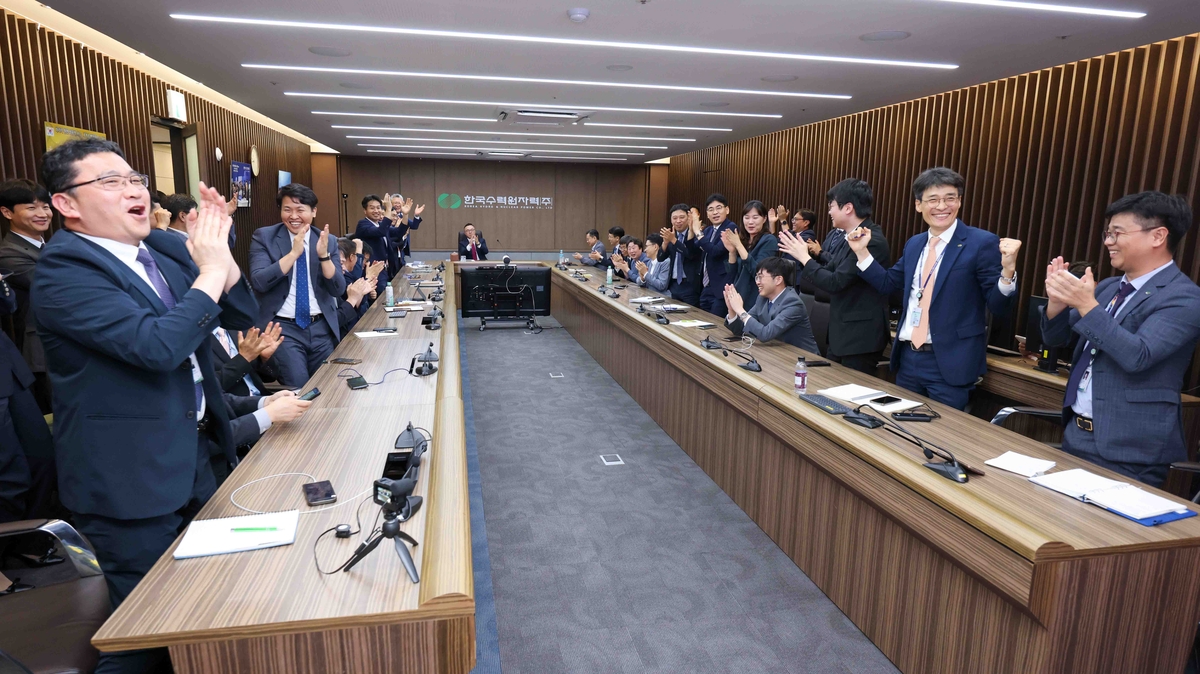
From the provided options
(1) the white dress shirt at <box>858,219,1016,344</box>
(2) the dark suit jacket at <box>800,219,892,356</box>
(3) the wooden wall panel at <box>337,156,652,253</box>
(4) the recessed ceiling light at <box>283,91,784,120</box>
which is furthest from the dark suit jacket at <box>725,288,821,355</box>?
(3) the wooden wall panel at <box>337,156,652,253</box>

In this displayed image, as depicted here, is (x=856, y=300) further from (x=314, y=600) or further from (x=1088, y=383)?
(x=314, y=600)

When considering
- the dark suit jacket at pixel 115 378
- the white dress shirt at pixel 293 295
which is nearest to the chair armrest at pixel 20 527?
the dark suit jacket at pixel 115 378

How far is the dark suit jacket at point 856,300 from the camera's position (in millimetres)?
3400

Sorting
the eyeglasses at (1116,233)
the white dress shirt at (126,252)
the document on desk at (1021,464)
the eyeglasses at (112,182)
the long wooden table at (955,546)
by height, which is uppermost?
the eyeglasses at (112,182)

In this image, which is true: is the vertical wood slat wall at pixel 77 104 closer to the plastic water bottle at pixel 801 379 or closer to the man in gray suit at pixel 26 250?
the man in gray suit at pixel 26 250

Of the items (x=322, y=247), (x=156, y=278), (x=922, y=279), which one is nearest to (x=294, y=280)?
(x=322, y=247)

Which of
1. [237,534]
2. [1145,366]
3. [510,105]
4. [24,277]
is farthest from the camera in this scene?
[510,105]

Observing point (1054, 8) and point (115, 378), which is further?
point (1054, 8)

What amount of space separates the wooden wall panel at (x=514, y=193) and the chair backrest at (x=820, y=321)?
40.4ft

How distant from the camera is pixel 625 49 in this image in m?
5.14

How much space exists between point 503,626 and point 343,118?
28.4ft

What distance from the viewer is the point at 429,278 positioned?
306 inches

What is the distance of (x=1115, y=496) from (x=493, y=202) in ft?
51.2

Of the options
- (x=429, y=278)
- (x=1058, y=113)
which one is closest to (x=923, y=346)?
(x=1058, y=113)
